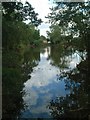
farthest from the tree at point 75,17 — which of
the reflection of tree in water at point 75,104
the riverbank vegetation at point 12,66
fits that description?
the reflection of tree in water at point 75,104

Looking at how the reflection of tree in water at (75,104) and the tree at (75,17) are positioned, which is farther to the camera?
the tree at (75,17)

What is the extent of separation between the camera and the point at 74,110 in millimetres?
4879

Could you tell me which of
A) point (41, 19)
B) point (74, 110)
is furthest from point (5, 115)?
point (41, 19)

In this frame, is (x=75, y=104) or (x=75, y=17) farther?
(x=75, y=17)

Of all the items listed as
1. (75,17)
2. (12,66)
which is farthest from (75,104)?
(12,66)

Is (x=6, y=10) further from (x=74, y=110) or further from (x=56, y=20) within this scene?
(x=74, y=110)

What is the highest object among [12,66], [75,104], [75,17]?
[75,17]

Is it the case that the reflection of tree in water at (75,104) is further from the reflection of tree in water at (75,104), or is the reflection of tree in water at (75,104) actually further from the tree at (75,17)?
the tree at (75,17)

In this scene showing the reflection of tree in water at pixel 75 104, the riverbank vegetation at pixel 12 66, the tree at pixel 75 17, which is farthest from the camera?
the tree at pixel 75 17

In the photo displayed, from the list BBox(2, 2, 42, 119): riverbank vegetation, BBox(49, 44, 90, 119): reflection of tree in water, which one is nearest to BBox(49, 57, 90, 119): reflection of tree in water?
BBox(49, 44, 90, 119): reflection of tree in water

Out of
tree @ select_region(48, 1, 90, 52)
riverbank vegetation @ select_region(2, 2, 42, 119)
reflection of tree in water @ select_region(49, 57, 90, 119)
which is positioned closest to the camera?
reflection of tree in water @ select_region(49, 57, 90, 119)

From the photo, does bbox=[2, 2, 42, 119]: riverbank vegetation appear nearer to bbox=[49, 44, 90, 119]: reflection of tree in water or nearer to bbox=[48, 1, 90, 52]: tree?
bbox=[49, 44, 90, 119]: reflection of tree in water

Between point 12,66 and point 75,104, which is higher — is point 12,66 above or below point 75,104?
above

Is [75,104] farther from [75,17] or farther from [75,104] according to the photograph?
[75,17]
